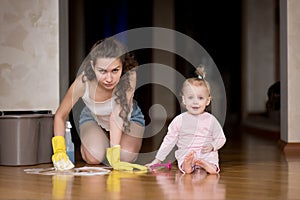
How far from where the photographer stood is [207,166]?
9.57ft

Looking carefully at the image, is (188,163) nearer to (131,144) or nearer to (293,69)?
(131,144)

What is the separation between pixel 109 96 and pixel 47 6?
0.75m

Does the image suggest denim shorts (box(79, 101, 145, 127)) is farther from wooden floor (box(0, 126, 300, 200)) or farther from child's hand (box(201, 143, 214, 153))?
child's hand (box(201, 143, 214, 153))

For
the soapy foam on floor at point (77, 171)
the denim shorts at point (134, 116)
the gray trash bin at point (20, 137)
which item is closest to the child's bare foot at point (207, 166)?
the soapy foam on floor at point (77, 171)

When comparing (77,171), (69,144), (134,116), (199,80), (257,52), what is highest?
(257,52)

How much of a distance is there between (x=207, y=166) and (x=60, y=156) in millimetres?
748

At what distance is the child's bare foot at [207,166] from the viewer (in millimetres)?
2906

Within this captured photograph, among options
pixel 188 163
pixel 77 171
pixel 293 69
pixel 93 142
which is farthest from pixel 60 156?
pixel 293 69

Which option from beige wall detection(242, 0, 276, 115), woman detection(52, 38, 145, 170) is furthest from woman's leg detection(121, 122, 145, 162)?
beige wall detection(242, 0, 276, 115)

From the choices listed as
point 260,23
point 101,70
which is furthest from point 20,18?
point 260,23

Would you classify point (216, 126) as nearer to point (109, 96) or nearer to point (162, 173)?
point (162, 173)

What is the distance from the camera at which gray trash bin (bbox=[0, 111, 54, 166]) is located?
127 inches

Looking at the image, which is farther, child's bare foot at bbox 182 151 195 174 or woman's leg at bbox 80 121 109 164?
woman's leg at bbox 80 121 109 164

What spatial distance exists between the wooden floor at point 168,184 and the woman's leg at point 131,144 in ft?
0.85
